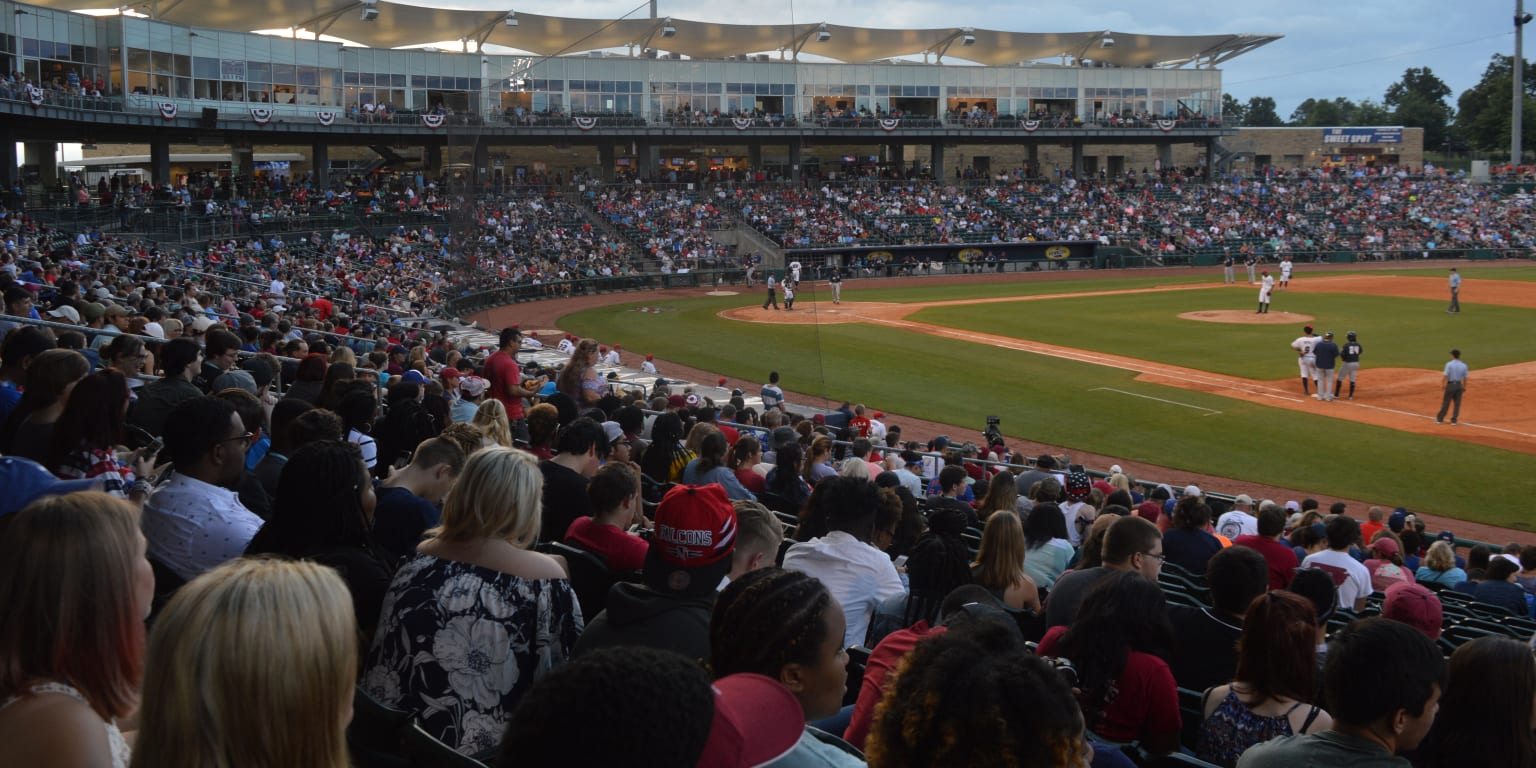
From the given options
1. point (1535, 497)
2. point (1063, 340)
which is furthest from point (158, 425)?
point (1063, 340)

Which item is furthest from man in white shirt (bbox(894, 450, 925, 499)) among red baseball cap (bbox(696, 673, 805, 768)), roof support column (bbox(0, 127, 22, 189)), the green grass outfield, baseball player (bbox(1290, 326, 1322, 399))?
roof support column (bbox(0, 127, 22, 189))

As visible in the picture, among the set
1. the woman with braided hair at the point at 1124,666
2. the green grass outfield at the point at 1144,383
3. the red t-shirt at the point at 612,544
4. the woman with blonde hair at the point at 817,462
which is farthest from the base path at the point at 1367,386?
the woman with braided hair at the point at 1124,666

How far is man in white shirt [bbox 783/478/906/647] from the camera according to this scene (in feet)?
19.8

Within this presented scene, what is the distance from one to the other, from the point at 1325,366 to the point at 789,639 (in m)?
24.8

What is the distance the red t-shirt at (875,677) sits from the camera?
406 centimetres

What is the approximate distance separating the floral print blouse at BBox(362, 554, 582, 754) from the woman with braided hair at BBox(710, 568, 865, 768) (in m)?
1.19

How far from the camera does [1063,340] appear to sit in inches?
1393

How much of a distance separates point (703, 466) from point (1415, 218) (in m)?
70.9

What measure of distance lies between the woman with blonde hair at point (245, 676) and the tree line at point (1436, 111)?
8617 cm

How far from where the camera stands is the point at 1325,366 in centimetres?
2509

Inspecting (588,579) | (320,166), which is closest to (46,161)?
(320,166)

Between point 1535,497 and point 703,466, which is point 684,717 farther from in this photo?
point 1535,497

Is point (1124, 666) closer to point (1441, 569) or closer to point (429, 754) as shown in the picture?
point (429, 754)

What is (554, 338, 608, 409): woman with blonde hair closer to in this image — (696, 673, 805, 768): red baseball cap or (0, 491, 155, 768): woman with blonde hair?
(0, 491, 155, 768): woman with blonde hair
